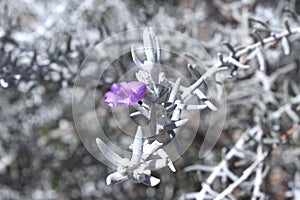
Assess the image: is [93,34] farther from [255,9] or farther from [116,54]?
[255,9]

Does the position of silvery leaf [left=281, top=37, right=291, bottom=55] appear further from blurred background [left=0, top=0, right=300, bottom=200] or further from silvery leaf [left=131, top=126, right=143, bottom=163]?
silvery leaf [left=131, top=126, right=143, bottom=163]

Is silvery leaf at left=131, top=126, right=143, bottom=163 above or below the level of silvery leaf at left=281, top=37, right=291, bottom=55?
below

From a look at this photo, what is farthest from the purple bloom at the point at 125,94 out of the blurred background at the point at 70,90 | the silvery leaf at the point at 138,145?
the blurred background at the point at 70,90

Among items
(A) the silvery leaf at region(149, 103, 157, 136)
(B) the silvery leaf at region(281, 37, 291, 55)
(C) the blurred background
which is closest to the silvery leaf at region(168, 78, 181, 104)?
(A) the silvery leaf at region(149, 103, 157, 136)

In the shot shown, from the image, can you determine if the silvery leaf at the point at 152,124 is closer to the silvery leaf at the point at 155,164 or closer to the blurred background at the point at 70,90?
the silvery leaf at the point at 155,164

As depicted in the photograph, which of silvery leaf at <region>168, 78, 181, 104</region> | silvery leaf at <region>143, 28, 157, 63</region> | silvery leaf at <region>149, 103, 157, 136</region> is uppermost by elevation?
silvery leaf at <region>143, 28, 157, 63</region>
